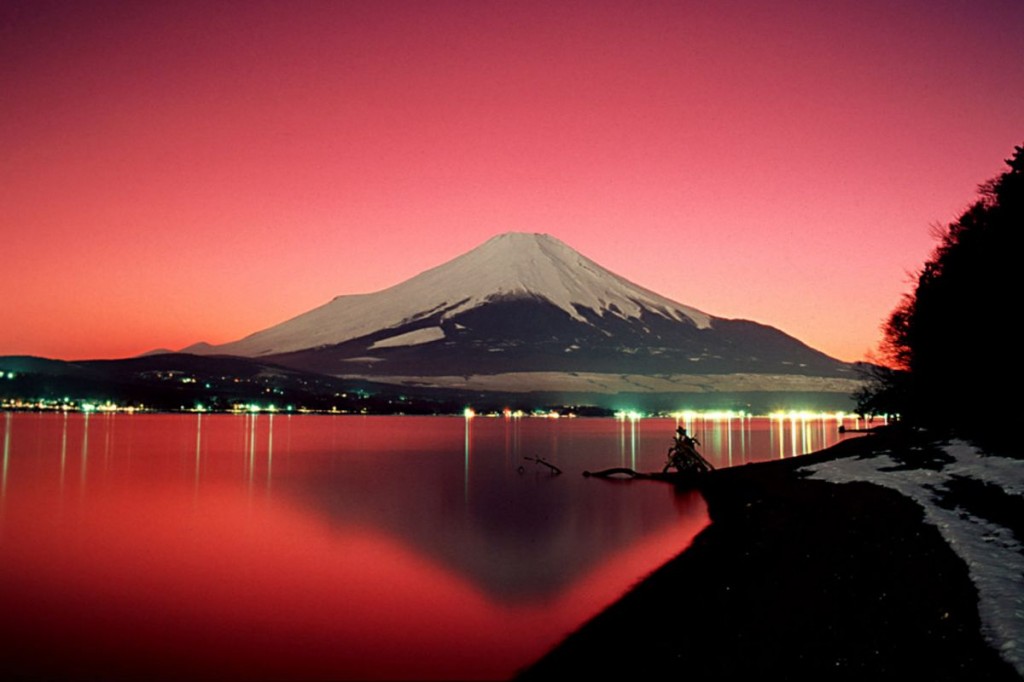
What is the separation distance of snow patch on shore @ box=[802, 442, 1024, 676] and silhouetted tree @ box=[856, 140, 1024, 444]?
77.9 inches

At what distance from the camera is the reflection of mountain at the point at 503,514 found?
2344 cm

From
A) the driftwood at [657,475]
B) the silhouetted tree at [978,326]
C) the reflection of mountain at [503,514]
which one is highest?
the silhouetted tree at [978,326]

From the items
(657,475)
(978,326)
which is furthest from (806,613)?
(657,475)

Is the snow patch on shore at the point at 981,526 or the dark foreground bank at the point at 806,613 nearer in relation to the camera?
the dark foreground bank at the point at 806,613

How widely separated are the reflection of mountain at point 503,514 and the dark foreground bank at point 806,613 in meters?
3.32

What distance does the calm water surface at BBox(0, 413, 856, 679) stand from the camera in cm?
1496

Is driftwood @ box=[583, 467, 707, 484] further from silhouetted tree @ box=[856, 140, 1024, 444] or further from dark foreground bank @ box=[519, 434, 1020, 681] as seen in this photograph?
dark foreground bank @ box=[519, 434, 1020, 681]

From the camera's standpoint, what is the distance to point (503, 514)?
35375 millimetres

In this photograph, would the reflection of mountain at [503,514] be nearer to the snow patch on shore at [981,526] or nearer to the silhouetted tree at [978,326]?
the snow patch on shore at [981,526]

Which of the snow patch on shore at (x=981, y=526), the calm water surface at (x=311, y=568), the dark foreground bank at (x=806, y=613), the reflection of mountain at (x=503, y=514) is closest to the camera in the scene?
the dark foreground bank at (x=806, y=613)

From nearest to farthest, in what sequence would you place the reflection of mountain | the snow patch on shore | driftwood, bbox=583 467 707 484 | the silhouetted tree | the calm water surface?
the snow patch on shore < the calm water surface < the reflection of mountain < the silhouetted tree < driftwood, bbox=583 467 707 484

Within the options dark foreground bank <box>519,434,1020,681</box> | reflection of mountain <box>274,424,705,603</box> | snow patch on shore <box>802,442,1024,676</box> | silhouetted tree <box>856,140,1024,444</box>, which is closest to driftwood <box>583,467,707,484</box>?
reflection of mountain <box>274,424,705,603</box>

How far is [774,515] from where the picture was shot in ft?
87.0

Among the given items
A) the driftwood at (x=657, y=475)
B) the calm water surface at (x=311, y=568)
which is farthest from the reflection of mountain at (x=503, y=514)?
the driftwood at (x=657, y=475)
